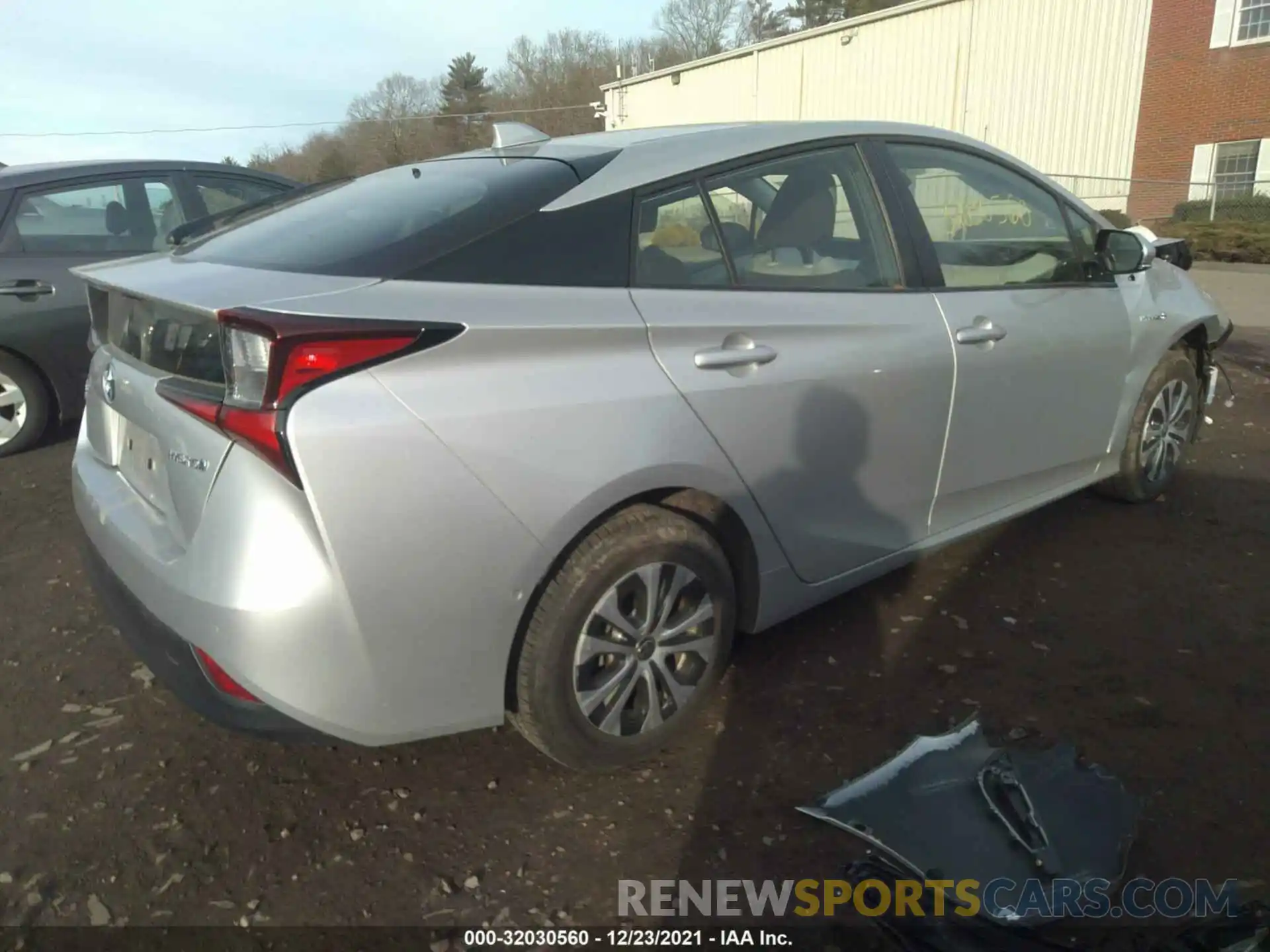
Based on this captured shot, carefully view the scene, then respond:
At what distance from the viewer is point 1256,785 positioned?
254 centimetres

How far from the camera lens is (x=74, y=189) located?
5.94 m

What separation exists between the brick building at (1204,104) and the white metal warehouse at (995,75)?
0.43m

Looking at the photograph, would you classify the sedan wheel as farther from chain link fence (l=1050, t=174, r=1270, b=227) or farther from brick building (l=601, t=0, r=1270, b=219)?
brick building (l=601, t=0, r=1270, b=219)

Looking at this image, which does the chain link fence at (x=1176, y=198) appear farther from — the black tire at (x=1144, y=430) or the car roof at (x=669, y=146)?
the car roof at (x=669, y=146)

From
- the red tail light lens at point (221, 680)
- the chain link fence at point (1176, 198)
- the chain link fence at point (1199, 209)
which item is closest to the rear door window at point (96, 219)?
the red tail light lens at point (221, 680)

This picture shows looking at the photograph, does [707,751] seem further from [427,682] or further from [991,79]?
[991,79]

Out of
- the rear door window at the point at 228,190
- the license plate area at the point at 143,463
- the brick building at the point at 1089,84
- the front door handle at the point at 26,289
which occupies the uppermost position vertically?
the brick building at the point at 1089,84

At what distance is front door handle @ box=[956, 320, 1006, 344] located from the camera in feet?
10.6

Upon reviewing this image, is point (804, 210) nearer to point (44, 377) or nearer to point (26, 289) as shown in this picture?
point (26, 289)

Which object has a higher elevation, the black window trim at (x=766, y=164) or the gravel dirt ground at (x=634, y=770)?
the black window trim at (x=766, y=164)

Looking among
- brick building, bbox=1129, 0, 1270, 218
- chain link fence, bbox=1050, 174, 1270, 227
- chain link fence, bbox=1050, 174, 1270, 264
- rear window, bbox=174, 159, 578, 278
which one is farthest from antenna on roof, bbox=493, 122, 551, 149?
brick building, bbox=1129, 0, 1270, 218

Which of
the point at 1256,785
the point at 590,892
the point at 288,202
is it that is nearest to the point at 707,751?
the point at 590,892

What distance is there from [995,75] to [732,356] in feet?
90.7

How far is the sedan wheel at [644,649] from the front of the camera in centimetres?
247
